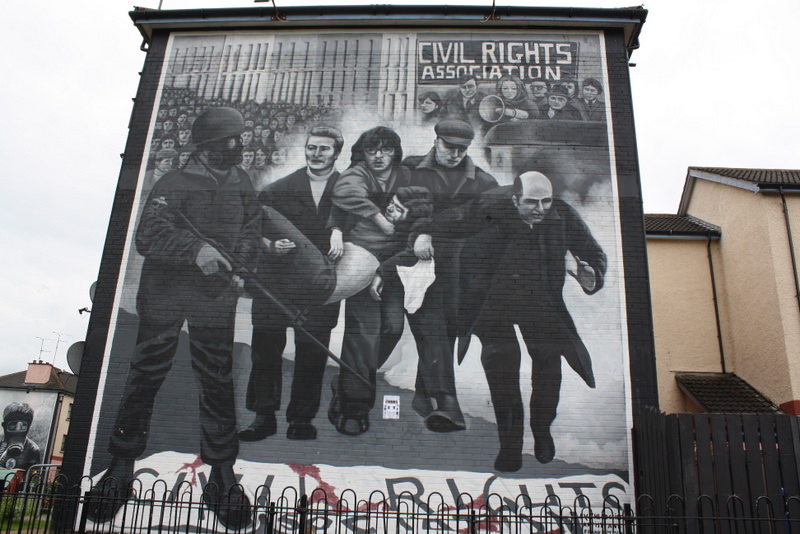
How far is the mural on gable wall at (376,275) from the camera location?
30.1 feet

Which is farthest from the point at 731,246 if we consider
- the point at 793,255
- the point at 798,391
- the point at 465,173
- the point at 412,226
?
the point at 412,226

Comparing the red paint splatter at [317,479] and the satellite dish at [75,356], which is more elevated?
the satellite dish at [75,356]

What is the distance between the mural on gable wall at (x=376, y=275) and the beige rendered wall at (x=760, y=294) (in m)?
4.55

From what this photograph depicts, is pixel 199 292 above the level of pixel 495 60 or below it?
below

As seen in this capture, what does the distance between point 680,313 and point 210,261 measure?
396 inches

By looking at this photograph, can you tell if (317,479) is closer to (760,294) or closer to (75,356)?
(75,356)

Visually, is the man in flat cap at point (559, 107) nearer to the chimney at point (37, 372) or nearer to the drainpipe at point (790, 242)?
the drainpipe at point (790, 242)

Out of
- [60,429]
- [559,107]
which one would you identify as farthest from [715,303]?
[60,429]

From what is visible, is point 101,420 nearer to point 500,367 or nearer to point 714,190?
point 500,367

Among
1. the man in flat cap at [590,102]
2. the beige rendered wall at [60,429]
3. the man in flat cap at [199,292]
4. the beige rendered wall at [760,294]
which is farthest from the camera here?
the beige rendered wall at [60,429]

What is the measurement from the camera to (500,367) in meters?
9.45

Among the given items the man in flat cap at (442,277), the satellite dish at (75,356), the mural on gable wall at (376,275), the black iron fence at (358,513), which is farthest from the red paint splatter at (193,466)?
the man in flat cap at (442,277)

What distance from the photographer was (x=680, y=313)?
45.3ft

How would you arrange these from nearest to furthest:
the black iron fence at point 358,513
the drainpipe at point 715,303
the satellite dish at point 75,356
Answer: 1. the black iron fence at point 358,513
2. the satellite dish at point 75,356
3. the drainpipe at point 715,303
